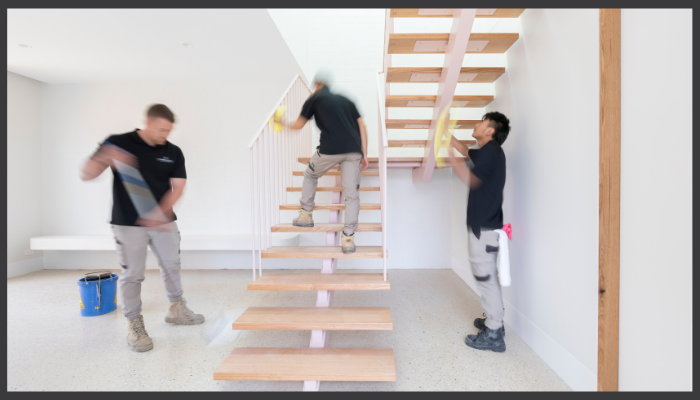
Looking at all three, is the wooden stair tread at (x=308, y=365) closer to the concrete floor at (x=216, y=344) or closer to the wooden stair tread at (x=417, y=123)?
the concrete floor at (x=216, y=344)

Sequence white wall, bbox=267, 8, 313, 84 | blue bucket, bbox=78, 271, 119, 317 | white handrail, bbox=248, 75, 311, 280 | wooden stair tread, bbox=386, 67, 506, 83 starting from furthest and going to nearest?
white handrail, bbox=248, 75, 311, 280
white wall, bbox=267, 8, 313, 84
blue bucket, bbox=78, 271, 119, 317
wooden stair tread, bbox=386, 67, 506, 83

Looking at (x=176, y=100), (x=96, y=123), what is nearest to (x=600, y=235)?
(x=176, y=100)

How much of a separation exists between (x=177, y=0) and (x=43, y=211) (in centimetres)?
390

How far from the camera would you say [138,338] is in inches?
85.9

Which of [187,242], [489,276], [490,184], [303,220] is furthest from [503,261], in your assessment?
[187,242]

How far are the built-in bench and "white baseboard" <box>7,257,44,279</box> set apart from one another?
0.96 ft

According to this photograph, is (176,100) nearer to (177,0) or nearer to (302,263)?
(177,0)

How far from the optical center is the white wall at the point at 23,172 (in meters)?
4.15

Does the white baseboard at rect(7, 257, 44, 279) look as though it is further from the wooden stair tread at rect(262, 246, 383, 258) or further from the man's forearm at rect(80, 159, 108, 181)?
the wooden stair tread at rect(262, 246, 383, 258)

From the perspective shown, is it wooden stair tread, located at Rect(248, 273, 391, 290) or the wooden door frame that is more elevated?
the wooden door frame

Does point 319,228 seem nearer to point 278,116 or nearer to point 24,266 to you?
point 278,116

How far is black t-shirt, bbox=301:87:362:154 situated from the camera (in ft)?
7.67

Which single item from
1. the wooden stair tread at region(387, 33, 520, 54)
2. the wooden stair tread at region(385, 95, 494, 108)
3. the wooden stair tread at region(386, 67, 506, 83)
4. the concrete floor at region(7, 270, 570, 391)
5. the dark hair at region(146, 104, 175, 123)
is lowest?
the concrete floor at region(7, 270, 570, 391)

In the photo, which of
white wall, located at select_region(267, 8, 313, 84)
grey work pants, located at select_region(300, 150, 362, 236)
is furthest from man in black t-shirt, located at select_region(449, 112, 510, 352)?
white wall, located at select_region(267, 8, 313, 84)
